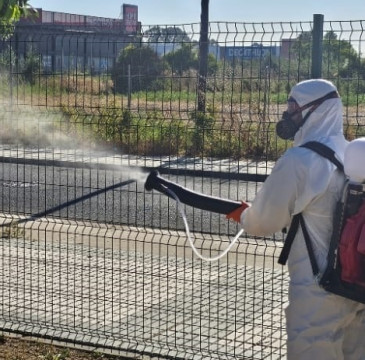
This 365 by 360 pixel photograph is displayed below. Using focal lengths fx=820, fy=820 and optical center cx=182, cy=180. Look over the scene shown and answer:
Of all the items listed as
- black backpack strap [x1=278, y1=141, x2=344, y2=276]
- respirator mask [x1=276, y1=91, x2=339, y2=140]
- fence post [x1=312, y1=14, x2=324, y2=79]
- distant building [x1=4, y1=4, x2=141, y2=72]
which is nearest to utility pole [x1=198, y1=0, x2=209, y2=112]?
distant building [x1=4, y1=4, x2=141, y2=72]

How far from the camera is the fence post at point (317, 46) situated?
468cm

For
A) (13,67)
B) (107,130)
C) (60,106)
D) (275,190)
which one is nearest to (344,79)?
(275,190)

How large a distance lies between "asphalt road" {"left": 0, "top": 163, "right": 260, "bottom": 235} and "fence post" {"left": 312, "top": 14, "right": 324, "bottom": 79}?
119 cm

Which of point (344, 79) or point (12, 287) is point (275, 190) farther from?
point (12, 287)

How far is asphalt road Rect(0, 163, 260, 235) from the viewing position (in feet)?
20.4

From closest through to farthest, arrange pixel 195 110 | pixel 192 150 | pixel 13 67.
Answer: pixel 195 110 < pixel 192 150 < pixel 13 67

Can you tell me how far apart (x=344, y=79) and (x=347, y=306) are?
1.52 m

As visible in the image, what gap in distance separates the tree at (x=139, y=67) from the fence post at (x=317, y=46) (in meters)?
0.99

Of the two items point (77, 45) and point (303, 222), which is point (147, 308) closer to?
point (77, 45)

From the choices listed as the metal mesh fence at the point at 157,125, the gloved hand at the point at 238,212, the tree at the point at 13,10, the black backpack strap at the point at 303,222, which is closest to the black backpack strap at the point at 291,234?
the black backpack strap at the point at 303,222

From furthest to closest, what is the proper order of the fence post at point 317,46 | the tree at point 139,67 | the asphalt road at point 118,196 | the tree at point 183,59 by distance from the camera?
the asphalt road at point 118,196 → the tree at point 139,67 → the tree at point 183,59 → the fence post at point 317,46

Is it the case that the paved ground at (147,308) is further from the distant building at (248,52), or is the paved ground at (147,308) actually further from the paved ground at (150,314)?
the distant building at (248,52)

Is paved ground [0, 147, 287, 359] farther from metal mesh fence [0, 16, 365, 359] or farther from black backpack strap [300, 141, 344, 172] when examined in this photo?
black backpack strap [300, 141, 344, 172]

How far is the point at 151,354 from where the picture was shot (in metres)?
5.24
